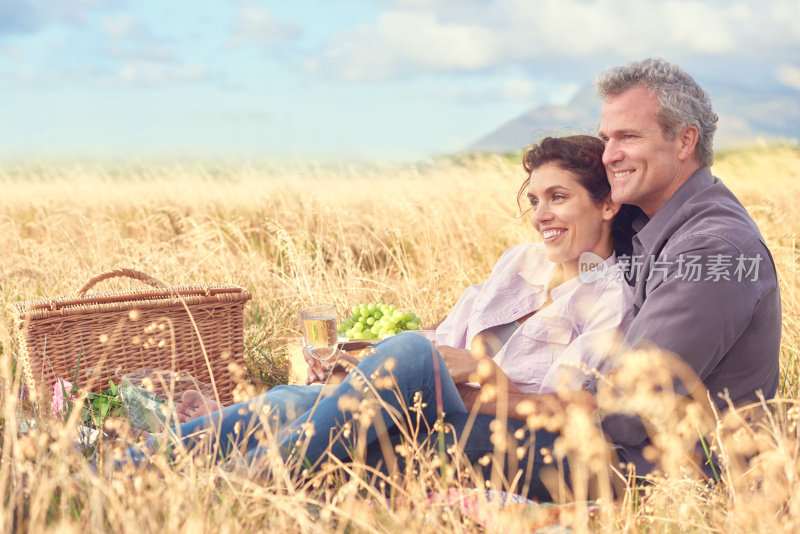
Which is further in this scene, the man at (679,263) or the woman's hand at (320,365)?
the woman's hand at (320,365)

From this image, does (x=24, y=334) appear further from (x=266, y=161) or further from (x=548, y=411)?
(x=266, y=161)

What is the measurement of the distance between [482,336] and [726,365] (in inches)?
43.1

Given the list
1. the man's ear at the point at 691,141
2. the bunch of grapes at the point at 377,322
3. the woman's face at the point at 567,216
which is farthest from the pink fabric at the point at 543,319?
the man's ear at the point at 691,141

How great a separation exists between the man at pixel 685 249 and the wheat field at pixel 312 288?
0.74 feet

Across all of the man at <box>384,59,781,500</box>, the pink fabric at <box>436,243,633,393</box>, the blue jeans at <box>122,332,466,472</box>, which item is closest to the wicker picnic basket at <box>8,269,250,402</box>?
the blue jeans at <box>122,332,466,472</box>

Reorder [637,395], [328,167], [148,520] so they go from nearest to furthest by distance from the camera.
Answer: [148,520] → [637,395] → [328,167]

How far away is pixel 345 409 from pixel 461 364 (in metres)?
0.52

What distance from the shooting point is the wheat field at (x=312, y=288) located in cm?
201

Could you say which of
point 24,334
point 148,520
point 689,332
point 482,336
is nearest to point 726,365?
point 689,332

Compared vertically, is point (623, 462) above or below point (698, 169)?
below

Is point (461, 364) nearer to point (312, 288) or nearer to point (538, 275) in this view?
point (538, 275)

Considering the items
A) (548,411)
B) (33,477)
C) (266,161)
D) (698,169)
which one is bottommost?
(548,411)

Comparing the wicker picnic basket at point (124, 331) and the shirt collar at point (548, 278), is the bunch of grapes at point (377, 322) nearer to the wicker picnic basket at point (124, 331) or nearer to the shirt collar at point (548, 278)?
the wicker picnic basket at point (124, 331)

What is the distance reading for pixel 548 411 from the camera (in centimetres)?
259
